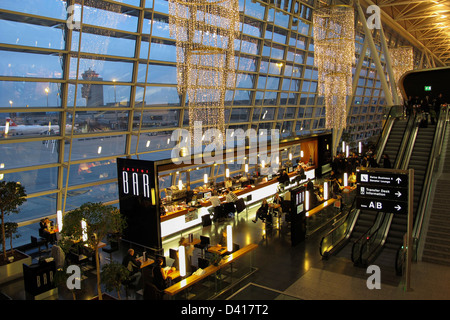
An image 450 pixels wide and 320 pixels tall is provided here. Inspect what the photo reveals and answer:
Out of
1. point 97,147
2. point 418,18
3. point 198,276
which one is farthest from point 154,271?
point 418,18

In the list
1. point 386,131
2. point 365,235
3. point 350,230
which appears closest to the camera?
point 365,235

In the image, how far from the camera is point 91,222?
21.5 ft

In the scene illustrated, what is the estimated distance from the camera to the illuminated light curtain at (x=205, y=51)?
839 centimetres

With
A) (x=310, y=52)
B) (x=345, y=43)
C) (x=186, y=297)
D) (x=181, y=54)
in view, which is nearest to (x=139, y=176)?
(x=181, y=54)

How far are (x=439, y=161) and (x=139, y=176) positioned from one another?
10.3 metres

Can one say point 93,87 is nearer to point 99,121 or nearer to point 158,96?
point 99,121

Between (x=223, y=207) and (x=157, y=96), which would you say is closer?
(x=223, y=207)

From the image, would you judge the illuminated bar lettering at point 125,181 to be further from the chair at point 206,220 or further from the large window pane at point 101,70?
the large window pane at point 101,70

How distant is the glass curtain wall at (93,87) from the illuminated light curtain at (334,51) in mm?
3317

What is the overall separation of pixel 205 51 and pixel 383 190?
17.5 ft

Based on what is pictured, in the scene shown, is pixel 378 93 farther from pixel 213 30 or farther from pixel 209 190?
pixel 213 30

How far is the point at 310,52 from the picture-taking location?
21016 mm

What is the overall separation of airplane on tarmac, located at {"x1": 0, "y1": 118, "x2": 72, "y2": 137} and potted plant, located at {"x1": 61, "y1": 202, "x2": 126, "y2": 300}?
4.52 m
